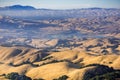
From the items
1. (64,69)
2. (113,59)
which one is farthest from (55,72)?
(113,59)

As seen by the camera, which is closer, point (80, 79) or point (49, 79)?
point (80, 79)

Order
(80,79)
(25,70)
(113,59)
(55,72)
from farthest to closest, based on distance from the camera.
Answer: (113,59) → (25,70) → (55,72) → (80,79)

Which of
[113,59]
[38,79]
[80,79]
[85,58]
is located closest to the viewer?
[80,79]

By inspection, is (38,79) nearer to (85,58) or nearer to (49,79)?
(49,79)

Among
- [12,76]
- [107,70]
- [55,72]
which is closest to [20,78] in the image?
[12,76]

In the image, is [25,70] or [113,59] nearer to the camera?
[25,70]

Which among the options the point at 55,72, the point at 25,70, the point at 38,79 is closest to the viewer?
the point at 38,79

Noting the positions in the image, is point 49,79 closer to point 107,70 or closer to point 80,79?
point 80,79

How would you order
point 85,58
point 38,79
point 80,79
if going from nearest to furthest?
point 80,79 < point 38,79 < point 85,58
